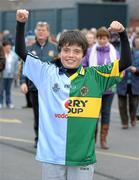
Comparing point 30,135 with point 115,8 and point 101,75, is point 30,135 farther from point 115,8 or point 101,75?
point 115,8

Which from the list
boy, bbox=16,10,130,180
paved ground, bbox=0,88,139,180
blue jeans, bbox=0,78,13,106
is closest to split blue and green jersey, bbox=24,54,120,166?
boy, bbox=16,10,130,180

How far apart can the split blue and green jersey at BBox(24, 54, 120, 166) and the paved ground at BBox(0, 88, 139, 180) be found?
9.72 feet

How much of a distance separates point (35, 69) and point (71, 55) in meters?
0.33

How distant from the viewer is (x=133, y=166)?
27.8ft

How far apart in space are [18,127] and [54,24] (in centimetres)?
1672

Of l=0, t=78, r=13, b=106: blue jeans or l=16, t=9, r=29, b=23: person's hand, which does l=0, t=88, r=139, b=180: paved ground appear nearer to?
l=0, t=78, r=13, b=106: blue jeans

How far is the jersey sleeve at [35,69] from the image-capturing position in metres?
4.85

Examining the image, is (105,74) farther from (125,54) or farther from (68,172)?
(68,172)

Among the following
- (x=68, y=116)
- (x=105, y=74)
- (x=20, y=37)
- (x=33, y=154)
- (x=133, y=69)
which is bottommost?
(x=33, y=154)

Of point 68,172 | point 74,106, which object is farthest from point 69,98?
point 68,172

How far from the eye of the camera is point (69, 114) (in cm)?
470

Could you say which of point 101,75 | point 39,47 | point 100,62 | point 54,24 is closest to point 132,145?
point 100,62

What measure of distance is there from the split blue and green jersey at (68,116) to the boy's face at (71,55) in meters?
0.08

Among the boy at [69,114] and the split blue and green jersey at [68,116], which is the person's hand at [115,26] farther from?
the split blue and green jersey at [68,116]
